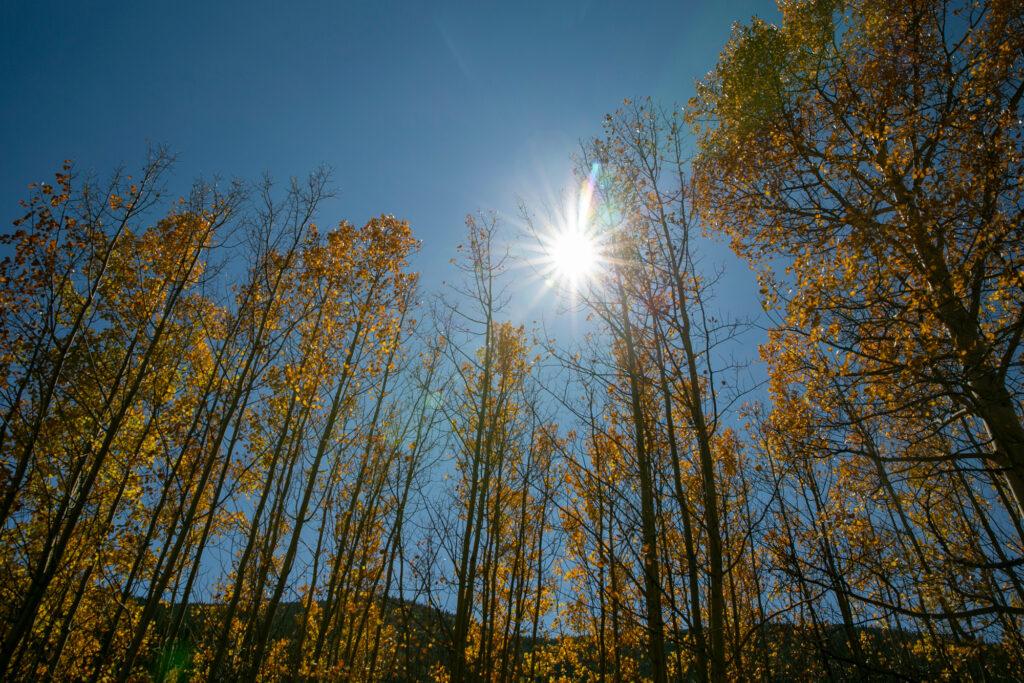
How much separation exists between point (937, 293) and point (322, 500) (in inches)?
424

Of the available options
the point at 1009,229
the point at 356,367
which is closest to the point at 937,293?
the point at 1009,229

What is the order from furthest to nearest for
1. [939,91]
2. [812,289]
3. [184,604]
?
1. [184,604]
2. [939,91]
3. [812,289]

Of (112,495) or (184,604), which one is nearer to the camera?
(184,604)

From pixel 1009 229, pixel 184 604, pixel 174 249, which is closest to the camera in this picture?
pixel 1009 229

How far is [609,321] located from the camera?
4723 mm

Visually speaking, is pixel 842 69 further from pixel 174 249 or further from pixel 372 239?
pixel 174 249

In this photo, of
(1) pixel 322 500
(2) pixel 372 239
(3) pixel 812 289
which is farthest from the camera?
(1) pixel 322 500

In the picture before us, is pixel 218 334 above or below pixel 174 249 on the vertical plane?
below

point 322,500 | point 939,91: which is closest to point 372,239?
point 322,500

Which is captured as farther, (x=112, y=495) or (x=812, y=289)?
(x=112, y=495)

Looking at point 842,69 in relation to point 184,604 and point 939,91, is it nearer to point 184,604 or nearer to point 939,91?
point 939,91

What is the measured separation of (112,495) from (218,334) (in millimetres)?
4173

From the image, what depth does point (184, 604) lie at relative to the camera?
6520mm

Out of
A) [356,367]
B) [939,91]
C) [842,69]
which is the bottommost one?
[356,367]
